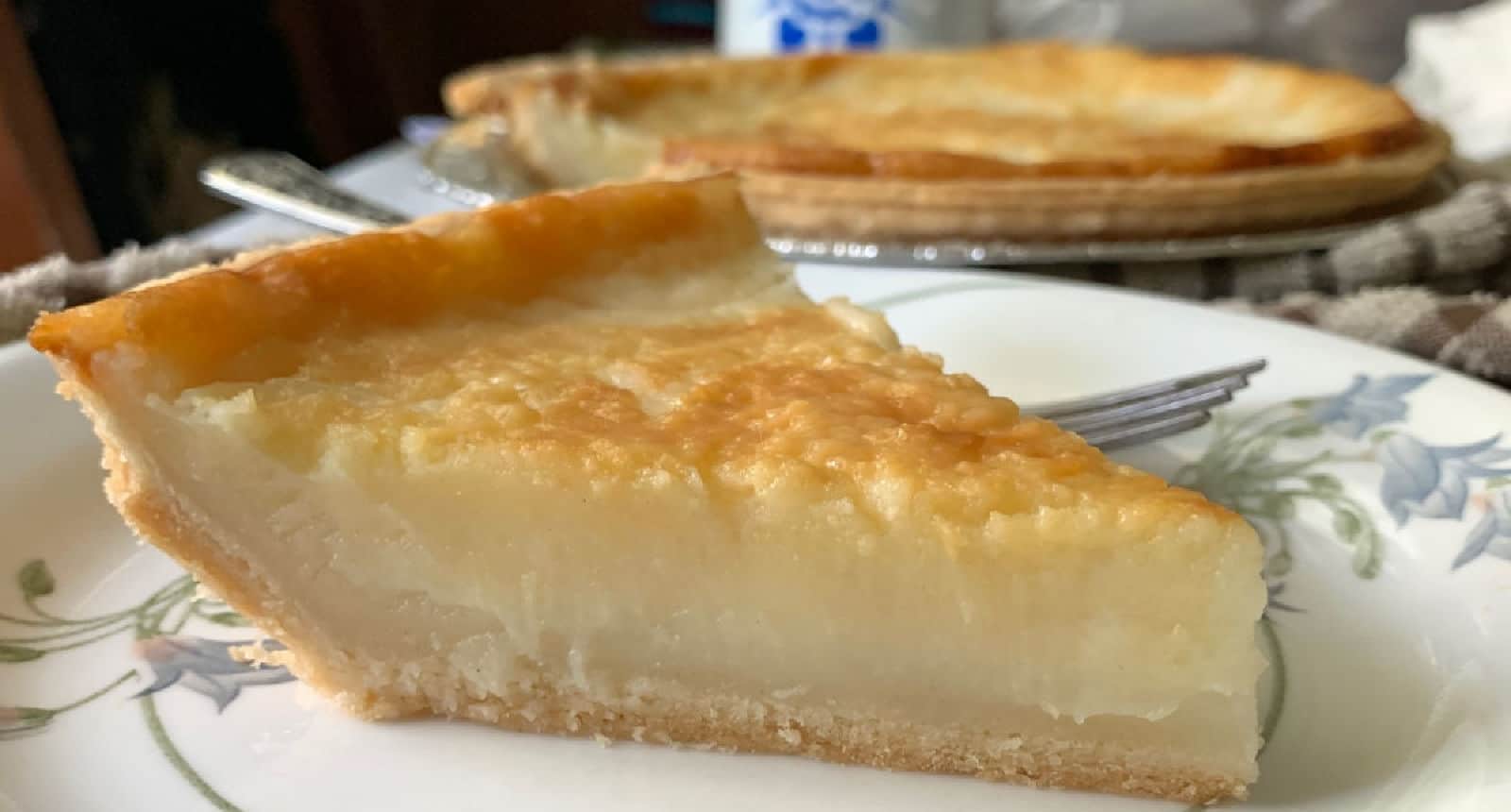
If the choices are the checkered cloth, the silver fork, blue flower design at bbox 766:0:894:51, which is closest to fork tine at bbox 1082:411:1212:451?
the silver fork

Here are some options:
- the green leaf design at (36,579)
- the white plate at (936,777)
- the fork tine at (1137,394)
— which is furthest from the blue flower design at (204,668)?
the fork tine at (1137,394)

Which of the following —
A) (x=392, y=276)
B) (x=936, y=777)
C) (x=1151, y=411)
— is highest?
(x=392, y=276)

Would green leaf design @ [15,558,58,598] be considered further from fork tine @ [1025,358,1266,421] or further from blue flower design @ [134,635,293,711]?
fork tine @ [1025,358,1266,421]

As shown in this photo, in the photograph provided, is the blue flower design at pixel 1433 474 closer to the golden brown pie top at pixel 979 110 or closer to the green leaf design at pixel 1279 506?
the green leaf design at pixel 1279 506

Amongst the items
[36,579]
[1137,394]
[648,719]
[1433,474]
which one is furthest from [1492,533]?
[36,579]

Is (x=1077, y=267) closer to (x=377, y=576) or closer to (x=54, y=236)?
(x=377, y=576)

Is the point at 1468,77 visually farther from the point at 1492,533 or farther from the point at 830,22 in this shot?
the point at 1492,533

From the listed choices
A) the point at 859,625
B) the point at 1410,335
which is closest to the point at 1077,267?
the point at 1410,335
